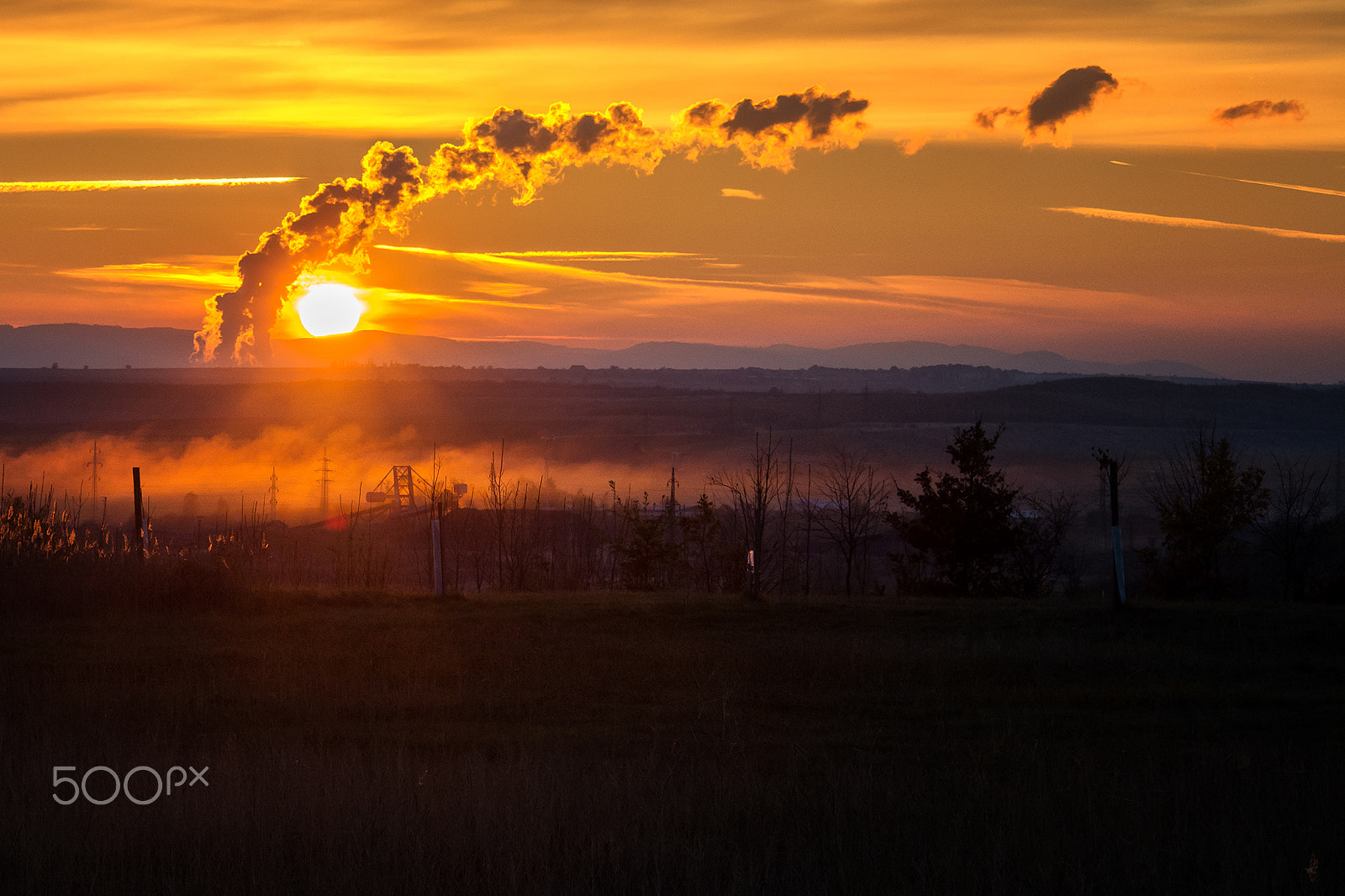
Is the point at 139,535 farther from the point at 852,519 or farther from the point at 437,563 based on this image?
the point at 852,519

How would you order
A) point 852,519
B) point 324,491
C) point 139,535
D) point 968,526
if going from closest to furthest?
point 139,535
point 968,526
point 852,519
point 324,491

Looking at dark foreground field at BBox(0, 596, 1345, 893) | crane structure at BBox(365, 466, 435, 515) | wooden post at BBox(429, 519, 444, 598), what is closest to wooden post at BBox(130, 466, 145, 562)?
dark foreground field at BBox(0, 596, 1345, 893)

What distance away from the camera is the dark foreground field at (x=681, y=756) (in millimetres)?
6191

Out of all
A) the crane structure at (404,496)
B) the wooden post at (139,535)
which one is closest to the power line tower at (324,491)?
the crane structure at (404,496)

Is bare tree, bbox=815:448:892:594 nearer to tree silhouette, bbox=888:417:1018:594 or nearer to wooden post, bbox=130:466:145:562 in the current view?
tree silhouette, bbox=888:417:1018:594

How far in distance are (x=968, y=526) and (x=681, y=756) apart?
1625 centimetres

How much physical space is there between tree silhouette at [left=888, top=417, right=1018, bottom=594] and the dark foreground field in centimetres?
764

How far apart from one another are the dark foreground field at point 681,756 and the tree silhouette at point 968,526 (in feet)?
25.1

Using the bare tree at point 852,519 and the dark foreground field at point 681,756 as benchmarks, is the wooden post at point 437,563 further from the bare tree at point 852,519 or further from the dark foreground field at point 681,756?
the bare tree at point 852,519

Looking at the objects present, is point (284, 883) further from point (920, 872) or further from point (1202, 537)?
point (1202, 537)

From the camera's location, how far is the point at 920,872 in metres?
5.96

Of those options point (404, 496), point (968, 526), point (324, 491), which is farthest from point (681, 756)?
point (324, 491)

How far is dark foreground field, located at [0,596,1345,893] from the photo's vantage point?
619cm

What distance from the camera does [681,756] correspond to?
8.61m
